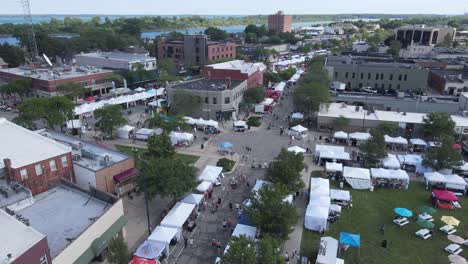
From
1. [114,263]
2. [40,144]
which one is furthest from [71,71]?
[114,263]

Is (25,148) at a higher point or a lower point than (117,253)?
higher

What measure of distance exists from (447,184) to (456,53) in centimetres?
7835

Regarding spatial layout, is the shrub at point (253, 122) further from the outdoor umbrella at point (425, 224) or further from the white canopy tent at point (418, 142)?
the outdoor umbrella at point (425, 224)

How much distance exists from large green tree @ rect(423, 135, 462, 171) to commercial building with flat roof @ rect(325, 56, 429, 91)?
3499cm

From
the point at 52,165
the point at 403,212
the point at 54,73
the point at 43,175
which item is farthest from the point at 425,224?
the point at 54,73

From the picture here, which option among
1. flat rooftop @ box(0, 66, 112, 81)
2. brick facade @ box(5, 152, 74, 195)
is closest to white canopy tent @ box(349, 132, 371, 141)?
brick facade @ box(5, 152, 74, 195)

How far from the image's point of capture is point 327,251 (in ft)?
66.1

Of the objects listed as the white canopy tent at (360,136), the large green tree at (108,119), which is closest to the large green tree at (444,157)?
the white canopy tent at (360,136)

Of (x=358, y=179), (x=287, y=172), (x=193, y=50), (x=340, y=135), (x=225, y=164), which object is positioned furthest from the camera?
(x=193, y=50)

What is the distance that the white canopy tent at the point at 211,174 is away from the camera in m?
29.4

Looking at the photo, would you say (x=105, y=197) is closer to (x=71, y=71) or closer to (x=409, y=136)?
(x=409, y=136)

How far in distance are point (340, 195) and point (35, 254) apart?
21.3 metres

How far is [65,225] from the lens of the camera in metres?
19.6

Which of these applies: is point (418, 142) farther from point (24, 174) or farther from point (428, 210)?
point (24, 174)
